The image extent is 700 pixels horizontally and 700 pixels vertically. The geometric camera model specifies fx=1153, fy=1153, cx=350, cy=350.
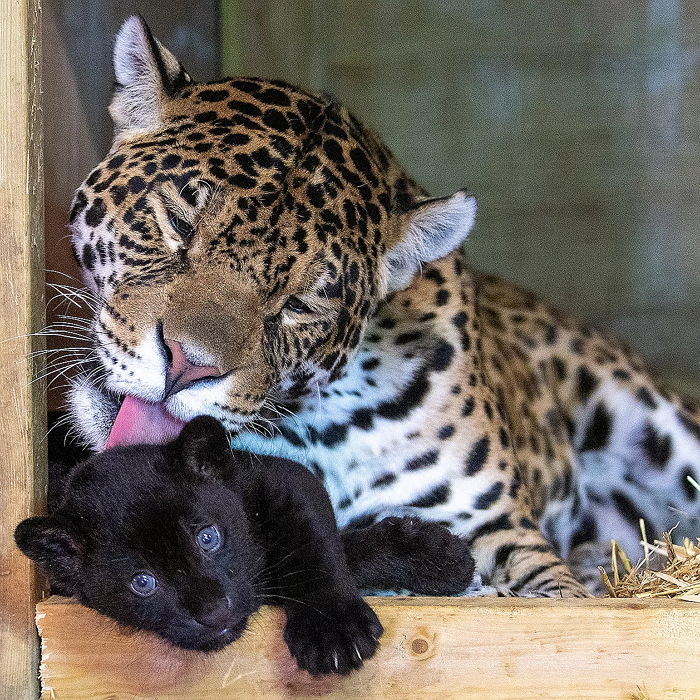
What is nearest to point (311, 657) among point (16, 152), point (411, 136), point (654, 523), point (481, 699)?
point (481, 699)

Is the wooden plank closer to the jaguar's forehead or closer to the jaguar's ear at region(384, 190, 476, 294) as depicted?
the jaguar's forehead

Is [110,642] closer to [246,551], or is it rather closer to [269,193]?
[246,551]

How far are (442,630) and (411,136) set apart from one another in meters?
5.16

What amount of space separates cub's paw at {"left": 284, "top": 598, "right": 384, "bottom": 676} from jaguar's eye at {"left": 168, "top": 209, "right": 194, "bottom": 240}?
3.48 feet

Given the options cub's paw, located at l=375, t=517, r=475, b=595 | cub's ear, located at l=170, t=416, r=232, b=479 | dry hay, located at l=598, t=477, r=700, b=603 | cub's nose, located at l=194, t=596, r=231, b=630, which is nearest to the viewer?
cub's nose, located at l=194, t=596, r=231, b=630

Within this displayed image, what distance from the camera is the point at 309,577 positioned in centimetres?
282

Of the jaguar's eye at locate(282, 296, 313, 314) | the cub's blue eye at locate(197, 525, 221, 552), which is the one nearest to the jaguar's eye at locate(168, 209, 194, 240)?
the jaguar's eye at locate(282, 296, 313, 314)

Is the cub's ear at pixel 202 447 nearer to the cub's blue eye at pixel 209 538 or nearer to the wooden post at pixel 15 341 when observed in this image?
the cub's blue eye at pixel 209 538

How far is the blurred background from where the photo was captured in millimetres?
7305

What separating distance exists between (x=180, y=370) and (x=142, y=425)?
1.09ft

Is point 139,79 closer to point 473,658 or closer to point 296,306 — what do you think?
point 296,306

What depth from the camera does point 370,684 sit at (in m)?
Result: 2.80

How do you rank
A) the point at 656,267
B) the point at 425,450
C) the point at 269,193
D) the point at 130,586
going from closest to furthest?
the point at 130,586 < the point at 269,193 < the point at 425,450 < the point at 656,267

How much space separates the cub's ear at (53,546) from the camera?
269 centimetres
